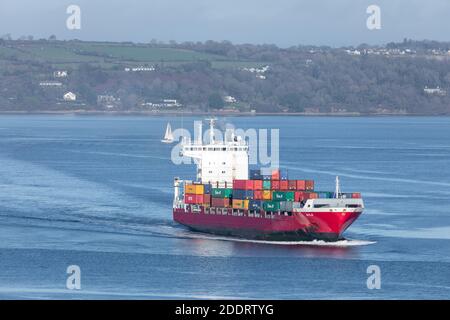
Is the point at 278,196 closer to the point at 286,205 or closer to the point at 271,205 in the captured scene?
the point at 271,205

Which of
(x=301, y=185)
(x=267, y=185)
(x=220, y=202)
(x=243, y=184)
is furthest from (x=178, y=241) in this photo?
(x=301, y=185)

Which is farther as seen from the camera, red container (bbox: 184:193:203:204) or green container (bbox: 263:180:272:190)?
red container (bbox: 184:193:203:204)

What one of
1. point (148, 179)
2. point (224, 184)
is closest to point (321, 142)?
point (148, 179)

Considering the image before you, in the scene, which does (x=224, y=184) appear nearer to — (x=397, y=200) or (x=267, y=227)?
(x=267, y=227)

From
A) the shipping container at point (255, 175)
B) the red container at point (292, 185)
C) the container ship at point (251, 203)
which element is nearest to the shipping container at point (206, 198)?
the container ship at point (251, 203)

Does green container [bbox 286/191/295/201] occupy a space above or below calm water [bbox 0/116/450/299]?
above

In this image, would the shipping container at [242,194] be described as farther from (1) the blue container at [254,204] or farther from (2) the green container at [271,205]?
(2) the green container at [271,205]

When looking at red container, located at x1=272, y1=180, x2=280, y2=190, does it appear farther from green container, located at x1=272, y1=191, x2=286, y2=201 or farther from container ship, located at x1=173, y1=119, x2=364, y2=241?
green container, located at x1=272, y1=191, x2=286, y2=201

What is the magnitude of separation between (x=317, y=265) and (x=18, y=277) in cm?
1167

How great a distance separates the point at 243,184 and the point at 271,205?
7.32 feet

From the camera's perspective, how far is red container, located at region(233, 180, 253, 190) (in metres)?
62.8

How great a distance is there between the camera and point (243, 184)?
63.2 metres

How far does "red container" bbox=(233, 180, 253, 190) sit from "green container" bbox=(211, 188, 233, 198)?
1.95 feet

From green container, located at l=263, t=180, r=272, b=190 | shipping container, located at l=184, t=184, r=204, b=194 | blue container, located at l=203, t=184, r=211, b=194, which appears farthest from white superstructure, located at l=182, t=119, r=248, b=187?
green container, located at l=263, t=180, r=272, b=190
